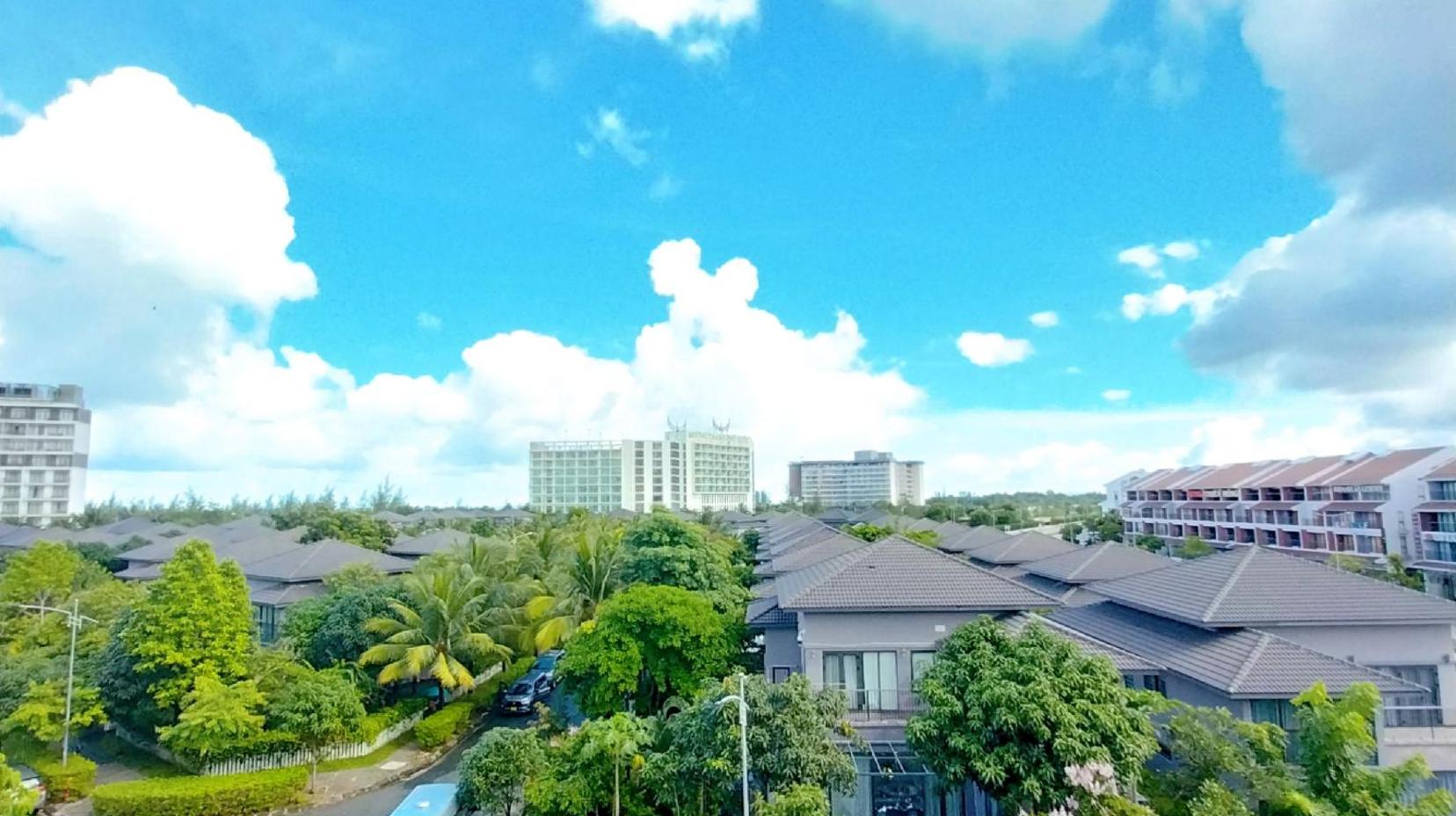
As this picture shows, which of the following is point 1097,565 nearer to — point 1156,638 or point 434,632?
point 1156,638

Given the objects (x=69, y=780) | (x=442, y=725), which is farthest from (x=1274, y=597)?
(x=69, y=780)

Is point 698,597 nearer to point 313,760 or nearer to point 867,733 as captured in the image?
point 867,733

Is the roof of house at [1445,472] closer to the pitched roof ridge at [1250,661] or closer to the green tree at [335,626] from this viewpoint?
the pitched roof ridge at [1250,661]

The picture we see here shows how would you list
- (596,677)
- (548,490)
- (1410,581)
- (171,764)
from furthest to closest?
(548,490) < (1410,581) < (171,764) < (596,677)

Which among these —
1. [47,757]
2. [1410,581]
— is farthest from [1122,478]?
[47,757]

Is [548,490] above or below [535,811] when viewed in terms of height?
above

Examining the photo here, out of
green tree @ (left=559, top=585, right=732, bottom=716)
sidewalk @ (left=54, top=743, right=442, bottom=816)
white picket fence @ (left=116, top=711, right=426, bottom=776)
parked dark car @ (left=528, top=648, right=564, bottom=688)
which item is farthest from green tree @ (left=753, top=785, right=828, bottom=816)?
parked dark car @ (left=528, top=648, right=564, bottom=688)

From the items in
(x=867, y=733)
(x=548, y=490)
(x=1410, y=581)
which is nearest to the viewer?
(x=867, y=733)

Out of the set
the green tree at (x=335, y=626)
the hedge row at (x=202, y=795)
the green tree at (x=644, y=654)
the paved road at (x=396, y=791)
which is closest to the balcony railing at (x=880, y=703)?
the green tree at (x=644, y=654)
